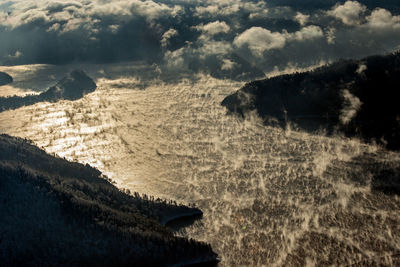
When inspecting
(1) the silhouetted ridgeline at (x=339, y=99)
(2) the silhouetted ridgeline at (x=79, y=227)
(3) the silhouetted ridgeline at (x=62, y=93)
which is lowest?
(3) the silhouetted ridgeline at (x=62, y=93)

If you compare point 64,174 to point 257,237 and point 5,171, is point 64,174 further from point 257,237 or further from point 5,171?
point 257,237

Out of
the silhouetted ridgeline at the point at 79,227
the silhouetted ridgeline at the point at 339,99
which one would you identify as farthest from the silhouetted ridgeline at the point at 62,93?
the silhouetted ridgeline at the point at 79,227

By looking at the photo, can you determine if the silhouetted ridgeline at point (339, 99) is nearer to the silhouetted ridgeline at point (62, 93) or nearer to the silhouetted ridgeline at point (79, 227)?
the silhouetted ridgeline at point (79, 227)

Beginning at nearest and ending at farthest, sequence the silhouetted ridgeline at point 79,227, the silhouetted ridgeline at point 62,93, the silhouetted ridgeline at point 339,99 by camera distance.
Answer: the silhouetted ridgeline at point 79,227, the silhouetted ridgeline at point 339,99, the silhouetted ridgeline at point 62,93

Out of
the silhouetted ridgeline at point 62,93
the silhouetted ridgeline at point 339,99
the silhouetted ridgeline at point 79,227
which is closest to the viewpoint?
the silhouetted ridgeline at point 79,227

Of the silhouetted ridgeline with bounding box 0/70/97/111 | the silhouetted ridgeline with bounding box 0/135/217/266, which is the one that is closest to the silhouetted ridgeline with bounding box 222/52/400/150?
the silhouetted ridgeline with bounding box 0/135/217/266

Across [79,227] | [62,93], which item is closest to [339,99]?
[79,227]

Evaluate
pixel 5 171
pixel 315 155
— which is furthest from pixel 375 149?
pixel 5 171

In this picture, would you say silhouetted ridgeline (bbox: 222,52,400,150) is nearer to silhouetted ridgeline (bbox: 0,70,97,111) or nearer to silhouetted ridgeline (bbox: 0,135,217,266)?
silhouetted ridgeline (bbox: 0,135,217,266)
